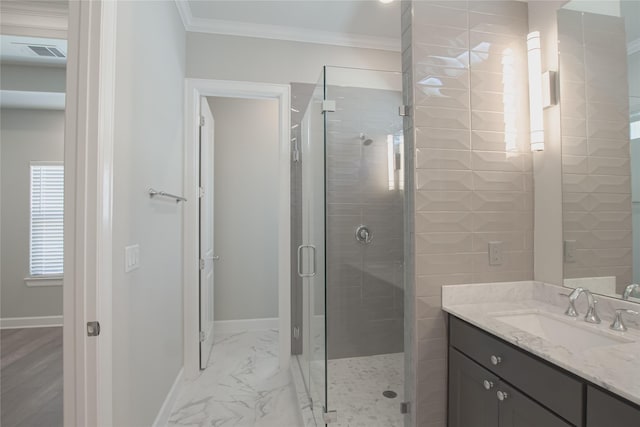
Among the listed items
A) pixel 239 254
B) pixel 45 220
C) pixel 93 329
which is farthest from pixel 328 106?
pixel 45 220

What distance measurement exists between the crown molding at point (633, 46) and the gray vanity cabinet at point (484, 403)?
139 cm

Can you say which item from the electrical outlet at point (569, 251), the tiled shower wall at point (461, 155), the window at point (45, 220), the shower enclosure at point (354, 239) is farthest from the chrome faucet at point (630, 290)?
the window at point (45, 220)

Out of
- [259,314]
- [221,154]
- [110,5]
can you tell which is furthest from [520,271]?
[221,154]

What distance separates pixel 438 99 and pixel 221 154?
2720 mm

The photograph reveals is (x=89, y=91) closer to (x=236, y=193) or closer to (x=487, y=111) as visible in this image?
(x=487, y=111)

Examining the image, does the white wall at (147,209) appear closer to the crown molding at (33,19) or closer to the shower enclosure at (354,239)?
the crown molding at (33,19)

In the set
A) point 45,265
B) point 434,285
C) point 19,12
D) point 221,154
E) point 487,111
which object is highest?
point 19,12

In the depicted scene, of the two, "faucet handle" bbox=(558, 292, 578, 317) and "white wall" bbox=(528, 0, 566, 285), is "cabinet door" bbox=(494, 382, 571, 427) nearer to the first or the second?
"faucet handle" bbox=(558, 292, 578, 317)

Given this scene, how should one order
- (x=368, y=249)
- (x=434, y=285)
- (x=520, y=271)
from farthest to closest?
(x=368, y=249) → (x=520, y=271) → (x=434, y=285)

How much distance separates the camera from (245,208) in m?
3.62

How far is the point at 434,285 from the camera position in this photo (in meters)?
1.47

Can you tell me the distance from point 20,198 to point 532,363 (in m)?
5.19

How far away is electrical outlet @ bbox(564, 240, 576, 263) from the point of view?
55.5 inches

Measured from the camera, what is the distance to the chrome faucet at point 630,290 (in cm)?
117
